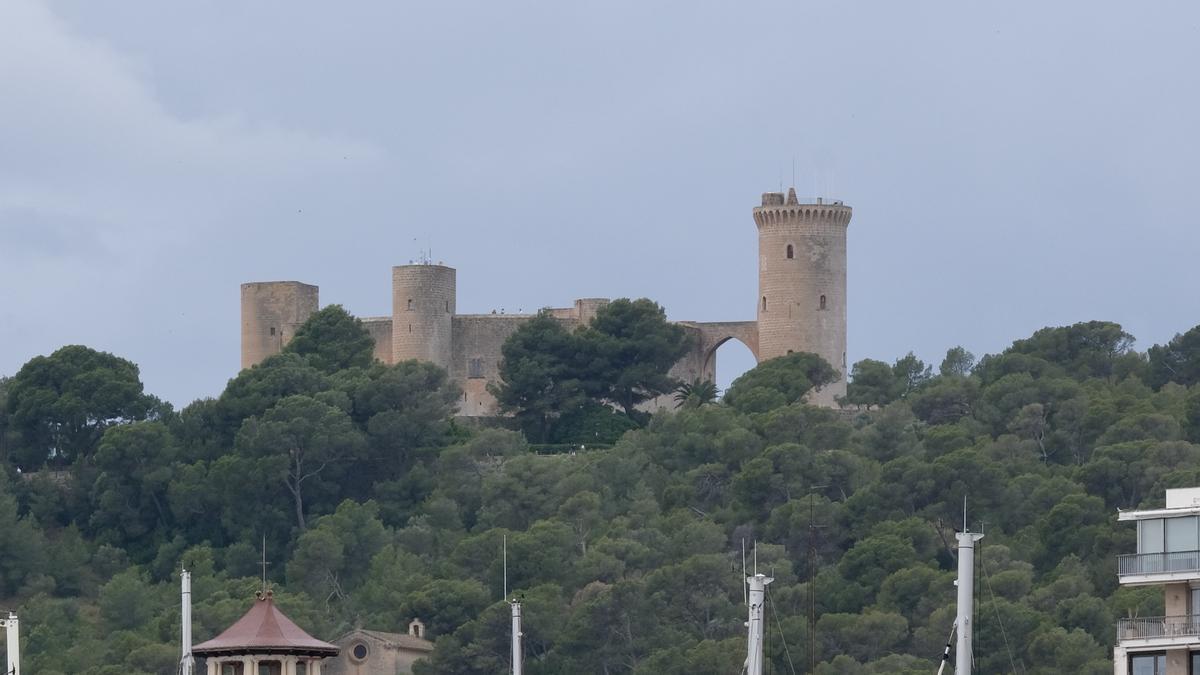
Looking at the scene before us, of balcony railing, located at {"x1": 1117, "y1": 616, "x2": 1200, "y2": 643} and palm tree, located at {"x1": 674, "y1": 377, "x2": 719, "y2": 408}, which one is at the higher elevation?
palm tree, located at {"x1": 674, "y1": 377, "x2": 719, "y2": 408}

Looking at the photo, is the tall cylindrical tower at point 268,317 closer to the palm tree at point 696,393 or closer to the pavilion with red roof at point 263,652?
the palm tree at point 696,393

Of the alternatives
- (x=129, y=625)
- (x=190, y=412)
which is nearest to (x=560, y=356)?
(x=190, y=412)

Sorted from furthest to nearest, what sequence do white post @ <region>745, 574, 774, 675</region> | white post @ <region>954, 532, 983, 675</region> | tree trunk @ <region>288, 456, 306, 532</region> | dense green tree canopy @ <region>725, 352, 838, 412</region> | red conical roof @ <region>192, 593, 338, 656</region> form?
1. dense green tree canopy @ <region>725, 352, 838, 412</region>
2. tree trunk @ <region>288, 456, 306, 532</region>
3. red conical roof @ <region>192, 593, 338, 656</region>
4. white post @ <region>745, 574, 774, 675</region>
5. white post @ <region>954, 532, 983, 675</region>

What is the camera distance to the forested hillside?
81.8 m

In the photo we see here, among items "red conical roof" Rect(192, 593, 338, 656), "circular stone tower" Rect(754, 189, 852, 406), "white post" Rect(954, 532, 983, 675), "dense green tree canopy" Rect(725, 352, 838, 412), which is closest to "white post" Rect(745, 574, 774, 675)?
"white post" Rect(954, 532, 983, 675)

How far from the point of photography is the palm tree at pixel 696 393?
103125 millimetres

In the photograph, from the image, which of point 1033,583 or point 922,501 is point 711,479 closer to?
point 922,501

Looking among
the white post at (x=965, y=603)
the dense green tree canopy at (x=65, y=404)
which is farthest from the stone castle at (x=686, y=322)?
the white post at (x=965, y=603)

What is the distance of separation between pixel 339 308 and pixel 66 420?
7739mm

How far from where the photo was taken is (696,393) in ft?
340

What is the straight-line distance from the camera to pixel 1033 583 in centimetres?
8225

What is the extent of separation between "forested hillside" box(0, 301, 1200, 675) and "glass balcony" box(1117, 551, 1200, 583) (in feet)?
78.8

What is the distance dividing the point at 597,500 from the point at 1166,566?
44306 millimetres

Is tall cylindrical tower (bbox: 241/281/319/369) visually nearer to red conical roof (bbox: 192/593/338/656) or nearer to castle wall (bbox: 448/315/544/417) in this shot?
castle wall (bbox: 448/315/544/417)
